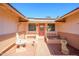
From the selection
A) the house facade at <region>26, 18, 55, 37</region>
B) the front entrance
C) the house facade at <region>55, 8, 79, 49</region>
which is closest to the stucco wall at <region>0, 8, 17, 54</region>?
the house facade at <region>55, 8, 79, 49</region>

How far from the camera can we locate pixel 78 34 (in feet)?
32.4

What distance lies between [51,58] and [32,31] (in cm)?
1741

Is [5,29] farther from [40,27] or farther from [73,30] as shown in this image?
[40,27]

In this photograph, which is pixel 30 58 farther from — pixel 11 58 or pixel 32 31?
pixel 32 31

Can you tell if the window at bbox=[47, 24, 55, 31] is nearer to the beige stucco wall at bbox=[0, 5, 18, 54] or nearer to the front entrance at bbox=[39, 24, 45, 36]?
the front entrance at bbox=[39, 24, 45, 36]

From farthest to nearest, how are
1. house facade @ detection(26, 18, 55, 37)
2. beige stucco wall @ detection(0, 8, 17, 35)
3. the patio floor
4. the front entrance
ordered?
1. the front entrance
2. house facade @ detection(26, 18, 55, 37)
3. the patio floor
4. beige stucco wall @ detection(0, 8, 17, 35)

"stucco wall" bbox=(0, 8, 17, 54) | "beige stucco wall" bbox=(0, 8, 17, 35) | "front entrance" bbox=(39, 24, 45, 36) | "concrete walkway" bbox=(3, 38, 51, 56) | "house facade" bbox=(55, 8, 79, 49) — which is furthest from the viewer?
"front entrance" bbox=(39, 24, 45, 36)

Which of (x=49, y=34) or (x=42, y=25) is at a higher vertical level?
(x=42, y=25)

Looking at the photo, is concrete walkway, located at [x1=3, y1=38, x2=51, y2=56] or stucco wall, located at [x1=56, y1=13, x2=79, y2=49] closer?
concrete walkway, located at [x1=3, y1=38, x2=51, y2=56]

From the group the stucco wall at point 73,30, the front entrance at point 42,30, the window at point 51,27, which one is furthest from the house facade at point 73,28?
the front entrance at point 42,30

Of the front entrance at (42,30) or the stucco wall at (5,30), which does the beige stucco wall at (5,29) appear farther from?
the front entrance at (42,30)

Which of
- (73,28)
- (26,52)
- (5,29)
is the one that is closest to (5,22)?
(5,29)

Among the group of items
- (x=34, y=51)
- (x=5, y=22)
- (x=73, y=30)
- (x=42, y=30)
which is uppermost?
(x=5, y=22)

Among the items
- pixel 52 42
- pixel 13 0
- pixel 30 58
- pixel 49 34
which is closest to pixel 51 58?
pixel 30 58
